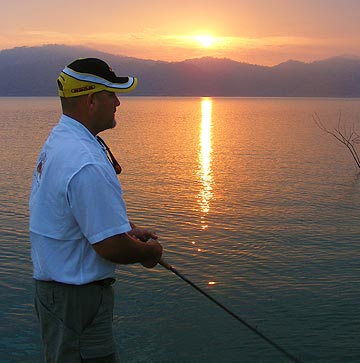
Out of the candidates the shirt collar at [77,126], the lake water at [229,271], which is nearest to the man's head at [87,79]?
the shirt collar at [77,126]

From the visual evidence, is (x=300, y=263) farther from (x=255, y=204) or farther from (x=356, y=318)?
(x=255, y=204)

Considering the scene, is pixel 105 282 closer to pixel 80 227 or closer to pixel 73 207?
pixel 80 227

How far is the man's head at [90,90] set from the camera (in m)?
2.94

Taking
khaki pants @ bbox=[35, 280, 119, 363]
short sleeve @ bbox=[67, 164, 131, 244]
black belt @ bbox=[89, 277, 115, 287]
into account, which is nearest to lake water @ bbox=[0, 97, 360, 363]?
khaki pants @ bbox=[35, 280, 119, 363]

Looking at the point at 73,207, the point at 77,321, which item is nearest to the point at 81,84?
the point at 73,207

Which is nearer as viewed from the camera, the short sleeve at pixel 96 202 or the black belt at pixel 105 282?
the short sleeve at pixel 96 202

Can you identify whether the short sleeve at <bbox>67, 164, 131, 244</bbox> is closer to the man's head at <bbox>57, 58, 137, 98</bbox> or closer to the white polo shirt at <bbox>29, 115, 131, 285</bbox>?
the white polo shirt at <bbox>29, 115, 131, 285</bbox>

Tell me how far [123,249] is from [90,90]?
85 cm

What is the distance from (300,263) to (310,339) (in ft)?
8.91

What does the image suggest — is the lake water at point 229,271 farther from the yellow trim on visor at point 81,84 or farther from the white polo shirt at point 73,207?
the yellow trim on visor at point 81,84

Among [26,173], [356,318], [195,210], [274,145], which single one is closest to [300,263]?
[356,318]

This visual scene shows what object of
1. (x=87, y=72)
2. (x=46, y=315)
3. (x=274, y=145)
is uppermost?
(x=87, y=72)

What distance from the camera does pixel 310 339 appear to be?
6.51m

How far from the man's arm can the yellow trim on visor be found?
0.79 metres
